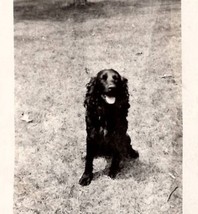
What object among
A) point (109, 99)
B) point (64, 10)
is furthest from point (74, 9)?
point (109, 99)

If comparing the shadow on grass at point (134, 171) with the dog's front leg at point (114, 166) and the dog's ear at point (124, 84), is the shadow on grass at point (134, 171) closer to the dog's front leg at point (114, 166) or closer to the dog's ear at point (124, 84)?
the dog's front leg at point (114, 166)

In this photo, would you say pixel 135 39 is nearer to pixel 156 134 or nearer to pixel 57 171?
pixel 156 134

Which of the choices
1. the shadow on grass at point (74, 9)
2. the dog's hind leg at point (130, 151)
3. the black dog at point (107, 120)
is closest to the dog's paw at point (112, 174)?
the black dog at point (107, 120)

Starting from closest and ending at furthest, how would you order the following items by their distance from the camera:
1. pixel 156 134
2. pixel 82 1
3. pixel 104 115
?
pixel 104 115
pixel 156 134
pixel 82 1

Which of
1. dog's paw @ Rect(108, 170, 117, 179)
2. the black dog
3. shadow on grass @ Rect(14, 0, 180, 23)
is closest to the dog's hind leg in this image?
the black dog
